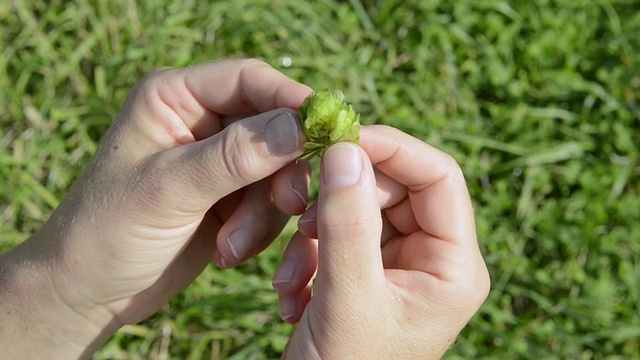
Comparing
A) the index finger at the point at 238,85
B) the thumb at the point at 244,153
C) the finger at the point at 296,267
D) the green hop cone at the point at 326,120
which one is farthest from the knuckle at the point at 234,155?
the finger at the point at 296,267

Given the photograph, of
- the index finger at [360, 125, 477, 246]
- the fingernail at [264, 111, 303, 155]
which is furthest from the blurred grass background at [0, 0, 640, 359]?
the fingernail at [264, 111, 303, 155]

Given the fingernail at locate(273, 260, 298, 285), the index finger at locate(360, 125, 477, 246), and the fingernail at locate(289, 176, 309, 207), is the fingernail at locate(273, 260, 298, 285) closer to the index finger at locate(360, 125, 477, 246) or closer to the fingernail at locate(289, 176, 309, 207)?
the fingernail at locate(289, 176, 309, 207)

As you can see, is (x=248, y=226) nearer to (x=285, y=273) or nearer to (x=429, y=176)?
(x=285, y=273)

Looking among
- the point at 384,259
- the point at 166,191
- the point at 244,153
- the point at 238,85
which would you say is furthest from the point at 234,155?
the point at 384,259

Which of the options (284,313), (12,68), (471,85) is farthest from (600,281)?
(12,68)

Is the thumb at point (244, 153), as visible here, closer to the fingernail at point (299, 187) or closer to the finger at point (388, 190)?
the fingernail at point (299, 187)

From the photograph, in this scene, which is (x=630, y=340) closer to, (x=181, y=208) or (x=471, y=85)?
(x=471, y=85)

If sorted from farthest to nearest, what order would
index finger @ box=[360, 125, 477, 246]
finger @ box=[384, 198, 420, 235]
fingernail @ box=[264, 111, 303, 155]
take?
finger @ box=[384, 198, 420, 235] → index finger @ box=[360, 125, 477, 246] → fingernail @ box=[264, 111, 303, 155]
